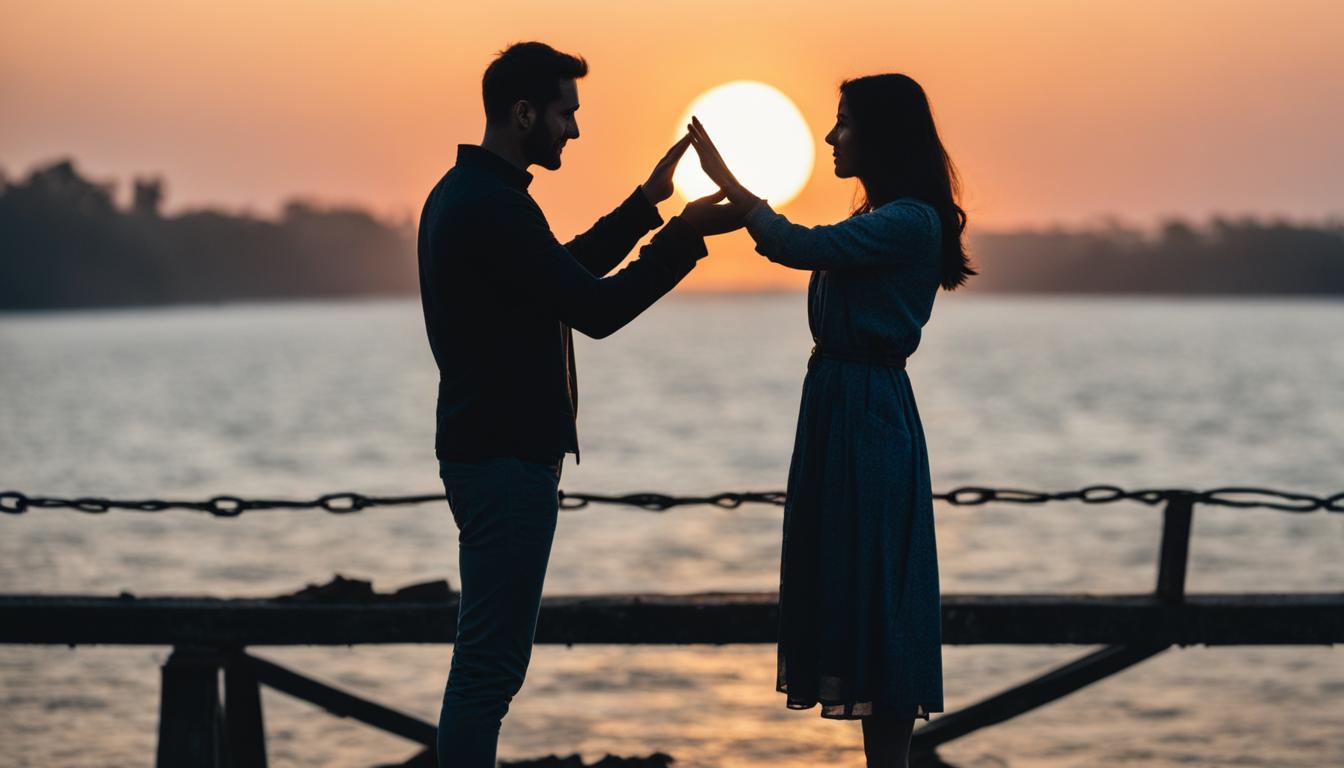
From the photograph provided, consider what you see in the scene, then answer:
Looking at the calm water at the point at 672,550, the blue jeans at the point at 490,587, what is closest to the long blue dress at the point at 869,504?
the blue jeans at the point at 490,587

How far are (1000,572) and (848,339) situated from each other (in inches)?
590

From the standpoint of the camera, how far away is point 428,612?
5.12m

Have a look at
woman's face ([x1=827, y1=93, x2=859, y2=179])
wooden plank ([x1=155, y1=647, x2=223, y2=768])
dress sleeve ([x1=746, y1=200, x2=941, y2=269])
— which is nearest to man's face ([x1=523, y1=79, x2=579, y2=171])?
dress sleeve ([x1=746, y1=200, x2=941, y2=269])

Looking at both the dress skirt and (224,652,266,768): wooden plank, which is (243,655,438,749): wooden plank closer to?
(224,652,266,768): wooden plank

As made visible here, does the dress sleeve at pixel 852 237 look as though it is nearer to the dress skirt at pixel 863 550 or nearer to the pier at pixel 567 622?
the dress skirt at pixel 863 550

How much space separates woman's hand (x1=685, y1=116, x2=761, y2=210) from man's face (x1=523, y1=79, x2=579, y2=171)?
0.35 m

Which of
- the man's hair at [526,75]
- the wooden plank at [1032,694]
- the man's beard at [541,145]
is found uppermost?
the man's hair at [526,75]

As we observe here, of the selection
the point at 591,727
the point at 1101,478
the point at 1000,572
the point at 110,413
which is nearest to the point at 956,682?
the point at 591,727

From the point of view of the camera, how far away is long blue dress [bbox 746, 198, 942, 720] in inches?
155

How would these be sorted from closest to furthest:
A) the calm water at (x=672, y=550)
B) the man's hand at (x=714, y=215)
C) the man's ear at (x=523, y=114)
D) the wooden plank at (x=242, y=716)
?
the man's ear at (x=523, y=114), the man's hand at (x=714, y=215), the wooden plank at (x=242, y=716), the calm water at (x=672, y=550)

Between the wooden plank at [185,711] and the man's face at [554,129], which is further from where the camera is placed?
the wooden plank at [185,711]

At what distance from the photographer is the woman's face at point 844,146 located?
3.98 m

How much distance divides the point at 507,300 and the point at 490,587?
0.71m

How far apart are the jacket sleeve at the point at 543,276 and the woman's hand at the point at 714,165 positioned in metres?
0.39
